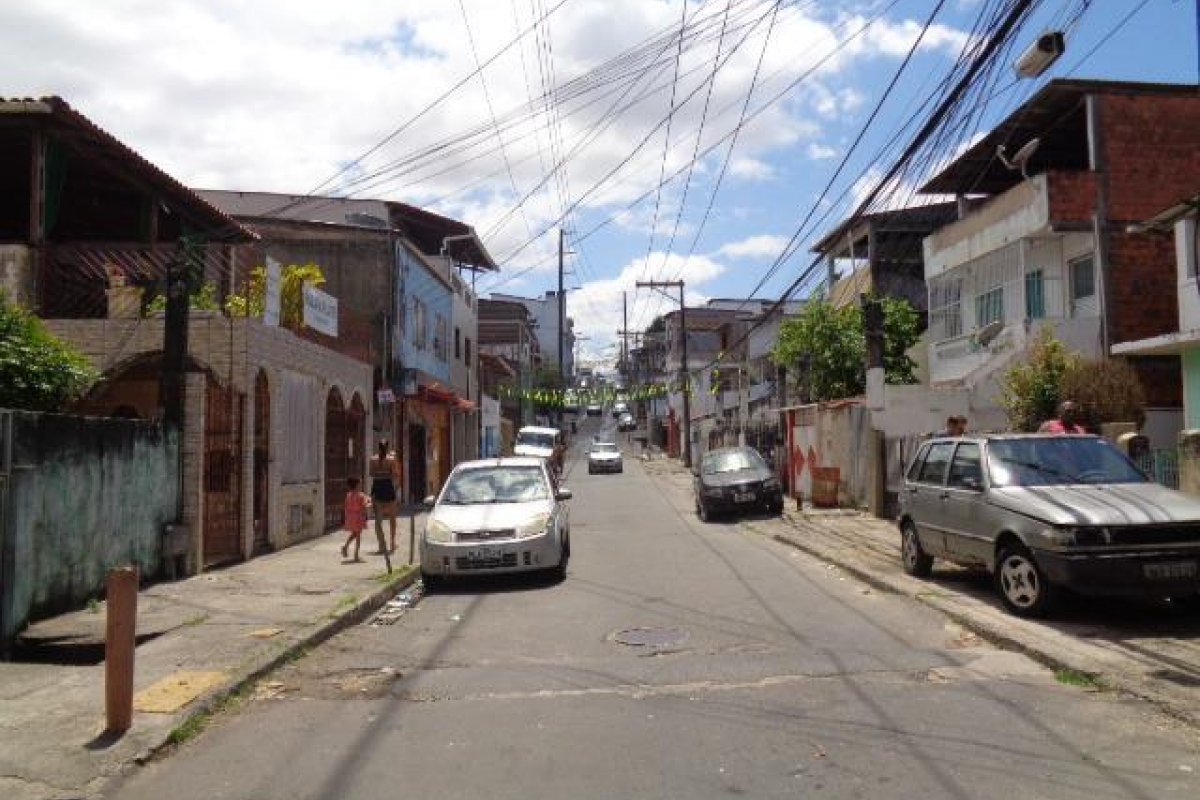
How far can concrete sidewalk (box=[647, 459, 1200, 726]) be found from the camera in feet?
22.0

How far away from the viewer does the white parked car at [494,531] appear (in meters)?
12.0

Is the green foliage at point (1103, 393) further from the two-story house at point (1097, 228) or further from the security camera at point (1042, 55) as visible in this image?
the security camera at point (1042, 55)

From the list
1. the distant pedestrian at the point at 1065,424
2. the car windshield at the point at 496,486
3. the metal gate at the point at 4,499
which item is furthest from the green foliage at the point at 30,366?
the distant pedestrian at the point at 1065,424

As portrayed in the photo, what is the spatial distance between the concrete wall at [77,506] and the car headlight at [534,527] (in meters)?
4.14

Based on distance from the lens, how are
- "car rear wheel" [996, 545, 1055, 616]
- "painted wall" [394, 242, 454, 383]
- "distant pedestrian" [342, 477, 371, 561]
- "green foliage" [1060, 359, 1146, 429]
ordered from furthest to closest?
1. "painted wall" [394, 242, 454, 383]
2. "green foliage" [1060, 359, 1146, 429]
3. "distant pedestrian" [342, 477, 371, 561]
4. "car rear wheel" [996, 545, 1055, 616]

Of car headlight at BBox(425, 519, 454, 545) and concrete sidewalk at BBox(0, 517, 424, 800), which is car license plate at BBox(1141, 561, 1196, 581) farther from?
car headlight at BBox(425, 519, 454, 545)

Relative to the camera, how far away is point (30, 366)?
33.0 ft

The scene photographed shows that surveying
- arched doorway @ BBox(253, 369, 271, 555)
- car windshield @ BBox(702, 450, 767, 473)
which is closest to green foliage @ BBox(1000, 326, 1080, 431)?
car windshield @ BBox(702, 450, 767, 473)

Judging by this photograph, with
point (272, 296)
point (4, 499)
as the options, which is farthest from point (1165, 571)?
point (272, 296)

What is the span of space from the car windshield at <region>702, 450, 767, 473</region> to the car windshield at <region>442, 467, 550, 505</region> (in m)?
9.63

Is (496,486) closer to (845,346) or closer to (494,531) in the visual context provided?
(494,531)

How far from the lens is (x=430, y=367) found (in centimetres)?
3133

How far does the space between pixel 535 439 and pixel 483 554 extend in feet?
109

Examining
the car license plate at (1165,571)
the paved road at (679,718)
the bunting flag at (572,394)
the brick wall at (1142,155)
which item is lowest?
the paved road at (679,718)
